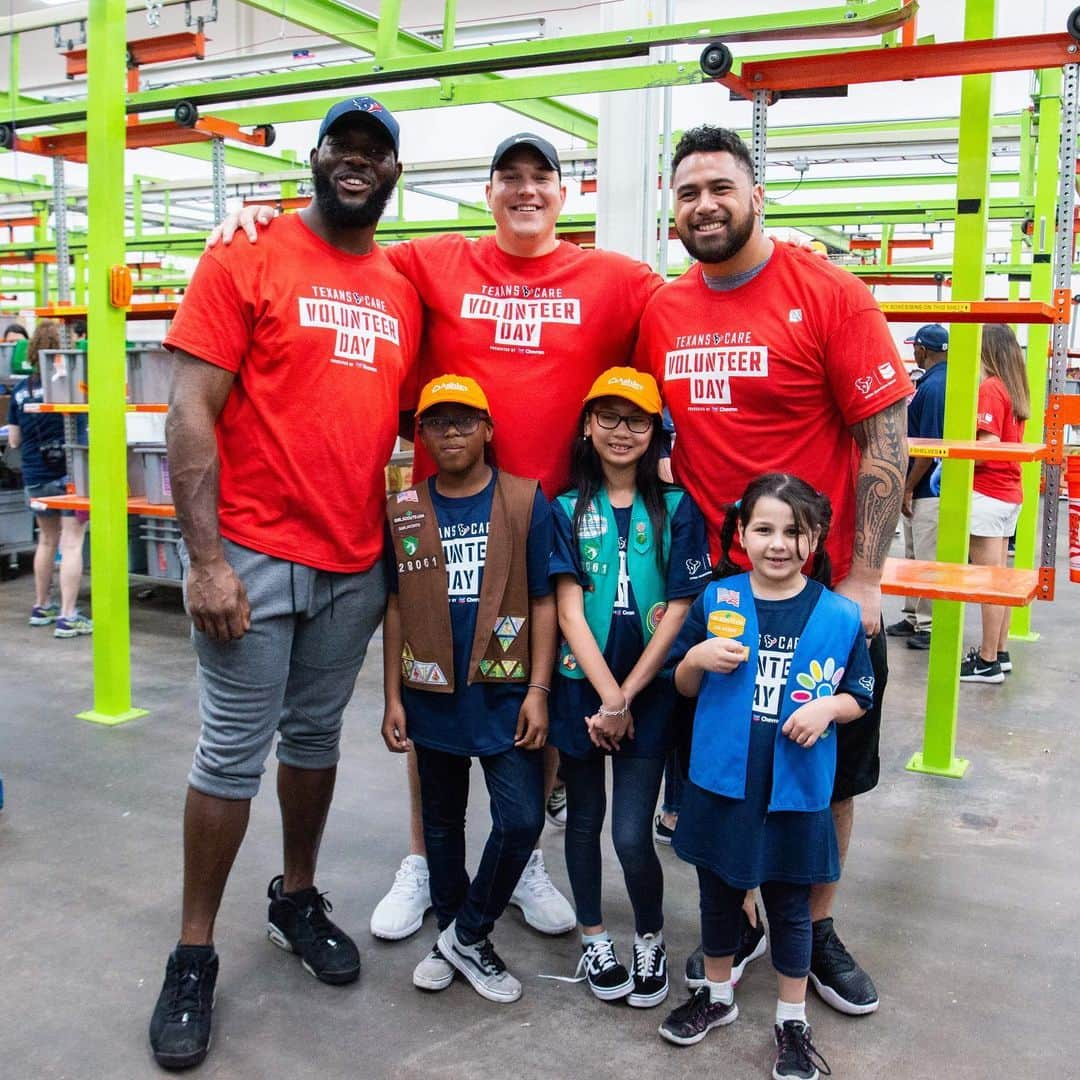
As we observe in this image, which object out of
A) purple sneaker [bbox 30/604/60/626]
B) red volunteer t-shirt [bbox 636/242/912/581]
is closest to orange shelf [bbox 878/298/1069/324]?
red volunteer t-shirt [bbox 636/242/912/581]

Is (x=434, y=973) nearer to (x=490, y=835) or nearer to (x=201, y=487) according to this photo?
(x=490, y=835)

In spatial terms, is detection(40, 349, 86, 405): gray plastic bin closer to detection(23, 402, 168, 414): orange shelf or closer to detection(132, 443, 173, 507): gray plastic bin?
detection(23, 402, 168, 414): orange shelf

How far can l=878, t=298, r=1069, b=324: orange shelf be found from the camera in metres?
3.36

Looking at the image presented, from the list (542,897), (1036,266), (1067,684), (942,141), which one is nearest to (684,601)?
(542,897)

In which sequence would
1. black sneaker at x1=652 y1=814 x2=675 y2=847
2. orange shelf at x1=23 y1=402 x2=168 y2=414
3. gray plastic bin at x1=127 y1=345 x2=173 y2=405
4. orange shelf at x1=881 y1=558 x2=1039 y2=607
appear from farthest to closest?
gray plastic bin at x1=127 y1=345 x2=173 y2=405
orange shelf at x1=23 y1=402 x2=168 y2=414
black sneaker at x1=652 y1=814 x2=675 y2=847
orange shelf at x1=881 y1=558 x2=1039 y2=607

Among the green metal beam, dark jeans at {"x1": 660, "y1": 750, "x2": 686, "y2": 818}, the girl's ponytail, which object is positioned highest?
the green metal beam

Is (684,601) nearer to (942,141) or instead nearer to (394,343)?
(394,343)

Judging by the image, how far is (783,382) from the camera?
235cm

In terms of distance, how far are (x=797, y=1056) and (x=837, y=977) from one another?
325 mm

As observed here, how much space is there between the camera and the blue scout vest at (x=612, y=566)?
96.6 inches

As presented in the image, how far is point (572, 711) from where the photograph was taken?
97.0 inches

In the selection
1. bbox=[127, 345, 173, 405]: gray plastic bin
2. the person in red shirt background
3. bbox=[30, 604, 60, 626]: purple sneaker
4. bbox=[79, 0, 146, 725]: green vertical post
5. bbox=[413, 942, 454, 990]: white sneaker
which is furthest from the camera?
bbox=[30, 604, 60, 626]: purple sneaker

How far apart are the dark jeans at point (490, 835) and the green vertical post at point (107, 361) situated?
2481mm

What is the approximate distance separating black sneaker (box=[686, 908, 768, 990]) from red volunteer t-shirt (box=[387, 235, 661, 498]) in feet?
3.83
